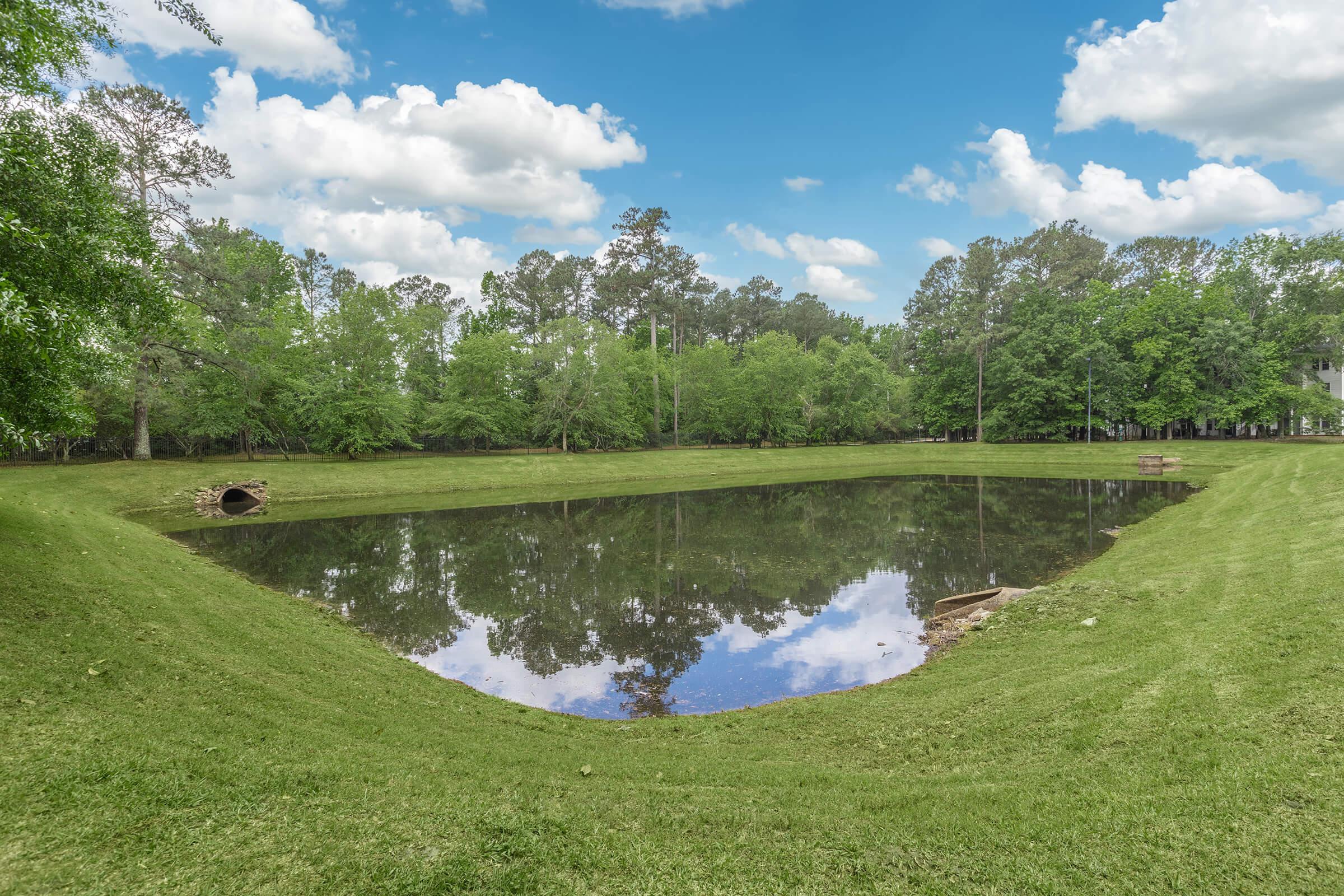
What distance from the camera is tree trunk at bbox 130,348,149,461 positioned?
29594 millimetres

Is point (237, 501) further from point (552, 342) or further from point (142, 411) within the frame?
point (552, 342)

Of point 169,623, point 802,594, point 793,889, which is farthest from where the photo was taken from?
point 802,594

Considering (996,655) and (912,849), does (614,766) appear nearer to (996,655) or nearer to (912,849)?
(912,849)

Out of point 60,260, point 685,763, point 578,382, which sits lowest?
point 685,763

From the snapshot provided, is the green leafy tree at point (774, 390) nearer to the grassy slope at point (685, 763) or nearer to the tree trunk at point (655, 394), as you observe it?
the tree trunk at point (655, 394)

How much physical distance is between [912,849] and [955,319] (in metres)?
64.6

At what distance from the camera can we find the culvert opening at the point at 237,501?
26297 mm

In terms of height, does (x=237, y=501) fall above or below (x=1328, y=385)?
below

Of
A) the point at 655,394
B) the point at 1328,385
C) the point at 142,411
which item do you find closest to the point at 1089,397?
the point at 1328,385

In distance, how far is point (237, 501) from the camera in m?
28.3

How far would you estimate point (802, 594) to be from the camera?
1337 cm

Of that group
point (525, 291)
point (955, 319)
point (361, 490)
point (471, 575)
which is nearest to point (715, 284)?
point (525, 291)

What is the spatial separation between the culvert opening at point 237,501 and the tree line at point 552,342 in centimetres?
664

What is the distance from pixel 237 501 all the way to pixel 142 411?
28.7ft
